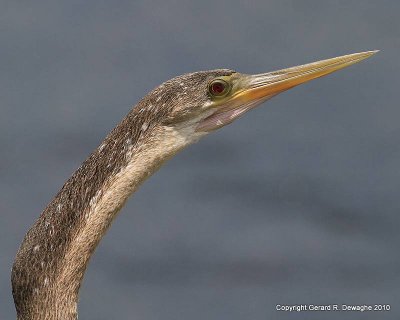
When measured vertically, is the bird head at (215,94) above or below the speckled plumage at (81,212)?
above

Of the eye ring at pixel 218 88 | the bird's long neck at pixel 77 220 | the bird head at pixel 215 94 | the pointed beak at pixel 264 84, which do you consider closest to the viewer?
the bird's long neck at pixel 77 220

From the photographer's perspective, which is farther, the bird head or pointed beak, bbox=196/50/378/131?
pointed beak, bbox=196/50/378/131

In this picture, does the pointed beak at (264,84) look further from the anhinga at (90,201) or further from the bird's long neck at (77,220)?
the bird's long neck at (77,220)

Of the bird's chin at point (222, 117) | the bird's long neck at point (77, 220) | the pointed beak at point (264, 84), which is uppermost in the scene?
the pointed beak at point (264, 84)

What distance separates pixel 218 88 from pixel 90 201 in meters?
0.90

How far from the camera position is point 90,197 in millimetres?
6117

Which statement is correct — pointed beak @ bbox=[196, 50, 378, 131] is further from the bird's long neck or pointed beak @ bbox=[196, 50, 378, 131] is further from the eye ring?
the bird's long neck

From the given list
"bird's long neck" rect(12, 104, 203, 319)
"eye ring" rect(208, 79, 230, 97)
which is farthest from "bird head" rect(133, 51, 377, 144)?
"bird's long neck" rect(12, 104, 203, 319)

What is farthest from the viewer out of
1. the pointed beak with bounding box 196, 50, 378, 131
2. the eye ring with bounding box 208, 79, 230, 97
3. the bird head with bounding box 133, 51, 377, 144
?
the pointed beak with bounding box 196, 50, 378, 131

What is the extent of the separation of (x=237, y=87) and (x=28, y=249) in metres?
1.31

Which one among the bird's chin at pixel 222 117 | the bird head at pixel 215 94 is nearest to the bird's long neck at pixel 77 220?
the bird head at pixel 215 94

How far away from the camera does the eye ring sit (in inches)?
260

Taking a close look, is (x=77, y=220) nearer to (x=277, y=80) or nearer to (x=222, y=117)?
(x=222, y=117)

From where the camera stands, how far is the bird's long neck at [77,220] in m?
6.12
